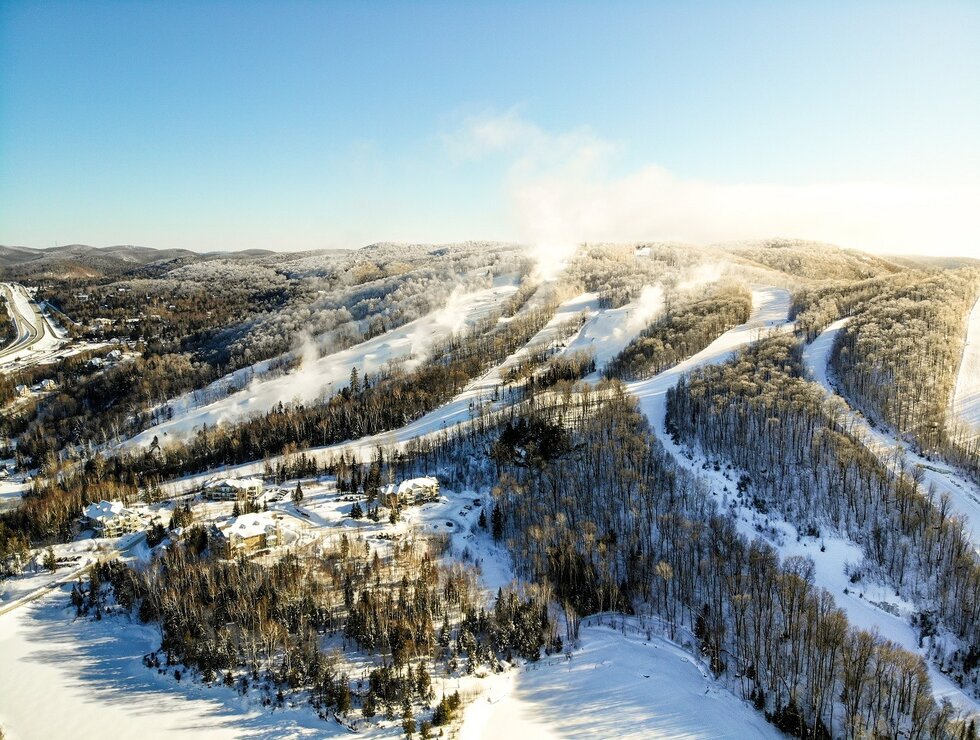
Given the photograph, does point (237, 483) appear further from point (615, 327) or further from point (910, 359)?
point (615, 327)


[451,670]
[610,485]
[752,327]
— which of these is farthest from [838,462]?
[752,327]

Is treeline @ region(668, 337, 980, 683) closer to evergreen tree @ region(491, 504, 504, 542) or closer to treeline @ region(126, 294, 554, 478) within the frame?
evergreen tree @ region(491, 504, 504, 542)

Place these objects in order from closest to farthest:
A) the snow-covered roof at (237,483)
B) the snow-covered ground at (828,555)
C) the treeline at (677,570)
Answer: the treeline at (677,570) → the snow-covered ground at (828,555) → the snow-covered roof at (237,483)

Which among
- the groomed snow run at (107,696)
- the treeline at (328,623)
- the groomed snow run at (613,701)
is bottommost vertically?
the groomed snow run at (613,701)

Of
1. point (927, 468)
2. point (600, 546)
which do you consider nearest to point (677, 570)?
point (600, 546)

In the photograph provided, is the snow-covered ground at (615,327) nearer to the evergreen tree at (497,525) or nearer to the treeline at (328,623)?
the evergreen tree at (497,525)

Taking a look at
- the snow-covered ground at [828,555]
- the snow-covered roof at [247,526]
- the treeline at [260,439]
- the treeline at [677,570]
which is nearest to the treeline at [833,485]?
the snow-covered ground at [828,555]

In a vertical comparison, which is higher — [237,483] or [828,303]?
[828,303]

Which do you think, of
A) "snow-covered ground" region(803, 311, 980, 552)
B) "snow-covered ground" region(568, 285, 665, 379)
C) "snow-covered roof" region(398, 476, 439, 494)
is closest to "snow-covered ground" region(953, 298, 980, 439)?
"snow-covered ground" region(803, 311, 980, 552)
